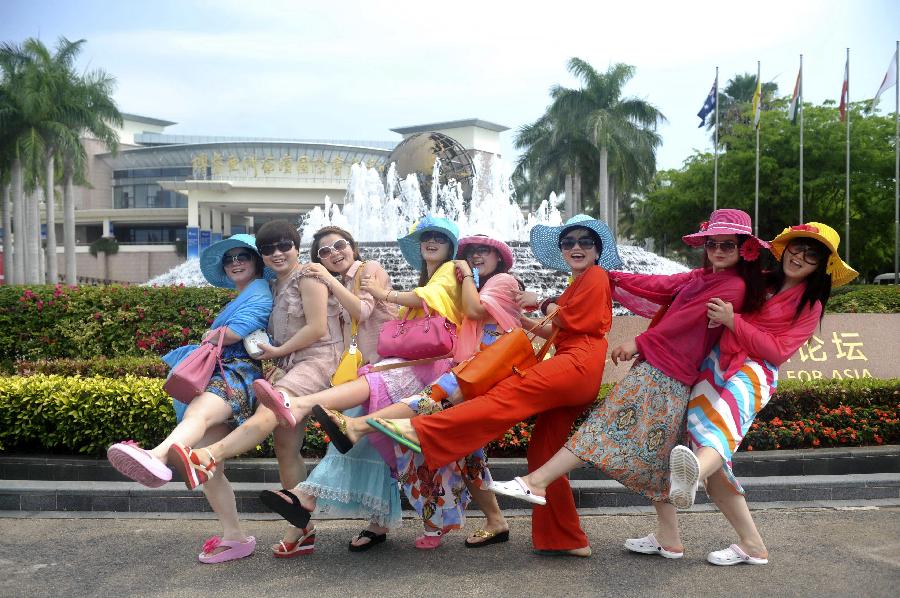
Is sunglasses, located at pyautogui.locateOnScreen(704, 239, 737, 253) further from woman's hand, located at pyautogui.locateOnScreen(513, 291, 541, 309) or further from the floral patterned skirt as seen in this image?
woman's hand, located at pyautogui.locateOnScreen(513, 291, 541, 309)

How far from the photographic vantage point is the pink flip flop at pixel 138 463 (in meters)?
3.31

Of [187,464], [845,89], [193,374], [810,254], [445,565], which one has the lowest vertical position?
[445,565]

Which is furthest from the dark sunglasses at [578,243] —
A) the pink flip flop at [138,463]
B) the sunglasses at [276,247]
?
the pink flip flop at [138,463]

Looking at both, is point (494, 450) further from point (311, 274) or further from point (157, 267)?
point (157, 267)

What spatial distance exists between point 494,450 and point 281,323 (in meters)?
1.71

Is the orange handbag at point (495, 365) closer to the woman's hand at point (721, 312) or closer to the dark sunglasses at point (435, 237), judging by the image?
the dark sunglasses at point (435, 237)

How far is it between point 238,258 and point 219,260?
0.68 feet

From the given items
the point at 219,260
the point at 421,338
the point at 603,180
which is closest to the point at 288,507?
the point at 421,338

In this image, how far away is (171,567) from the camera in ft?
12.5

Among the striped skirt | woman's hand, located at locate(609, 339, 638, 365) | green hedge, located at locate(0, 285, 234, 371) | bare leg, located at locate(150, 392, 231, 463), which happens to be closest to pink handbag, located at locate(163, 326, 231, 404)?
bare leg, located at locate(150, 392, 231, 463)

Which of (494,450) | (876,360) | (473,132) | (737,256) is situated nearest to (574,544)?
(494,450)

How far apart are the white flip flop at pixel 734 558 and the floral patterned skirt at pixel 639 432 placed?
1.28 feet

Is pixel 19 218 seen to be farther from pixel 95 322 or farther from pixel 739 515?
pixel 739 515

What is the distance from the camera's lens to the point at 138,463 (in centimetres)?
331
